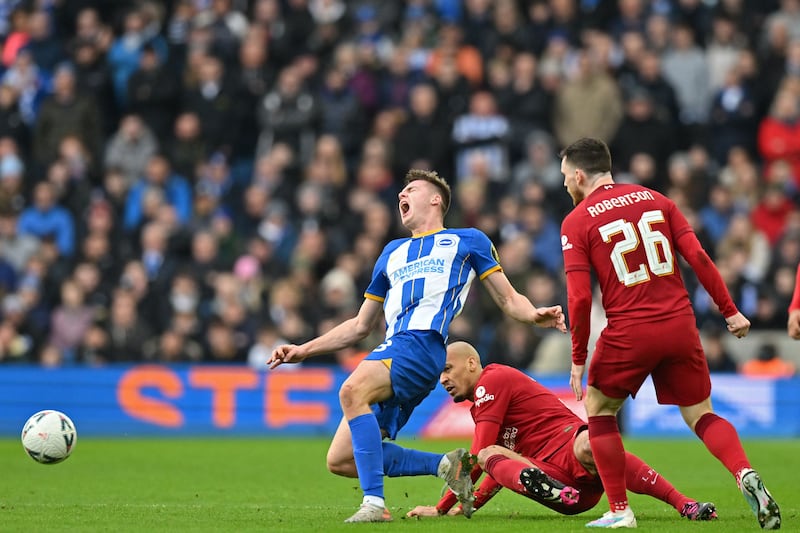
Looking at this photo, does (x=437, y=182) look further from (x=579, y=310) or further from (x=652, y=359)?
(x=652, y=359)

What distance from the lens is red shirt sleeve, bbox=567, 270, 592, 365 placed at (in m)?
8.03

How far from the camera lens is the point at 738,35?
21.8m

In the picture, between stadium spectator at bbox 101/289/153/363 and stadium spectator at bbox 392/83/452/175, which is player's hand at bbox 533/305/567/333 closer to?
stadium spectator at bbox 101/289/153/363

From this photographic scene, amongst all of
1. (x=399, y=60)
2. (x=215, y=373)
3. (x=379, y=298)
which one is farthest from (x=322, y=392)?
(x=379, y=298)

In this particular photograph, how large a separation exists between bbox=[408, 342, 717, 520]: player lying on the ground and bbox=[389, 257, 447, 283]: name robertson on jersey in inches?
34.7

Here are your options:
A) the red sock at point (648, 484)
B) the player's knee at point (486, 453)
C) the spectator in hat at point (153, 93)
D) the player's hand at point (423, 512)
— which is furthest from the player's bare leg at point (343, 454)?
the spectator in hat at point (153, 93)

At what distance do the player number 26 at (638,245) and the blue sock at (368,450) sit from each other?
1.81m

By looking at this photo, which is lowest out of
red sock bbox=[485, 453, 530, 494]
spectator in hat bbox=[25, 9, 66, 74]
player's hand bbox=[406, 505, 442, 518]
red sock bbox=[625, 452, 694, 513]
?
player's hand bbox=[406, 505, 442, 518]

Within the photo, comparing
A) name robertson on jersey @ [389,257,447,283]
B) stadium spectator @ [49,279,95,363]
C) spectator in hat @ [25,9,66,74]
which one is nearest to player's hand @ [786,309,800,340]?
name robertson on jersey @ [389,257,447,283]

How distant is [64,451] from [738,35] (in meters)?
15.1

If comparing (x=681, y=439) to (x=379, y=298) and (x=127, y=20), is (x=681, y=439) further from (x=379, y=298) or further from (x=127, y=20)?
(x=127, y=20)

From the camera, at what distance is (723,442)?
826 cm

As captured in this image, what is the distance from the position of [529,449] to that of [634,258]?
71.3 inches

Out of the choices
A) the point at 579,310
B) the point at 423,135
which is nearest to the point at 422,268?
the point at 579,310
